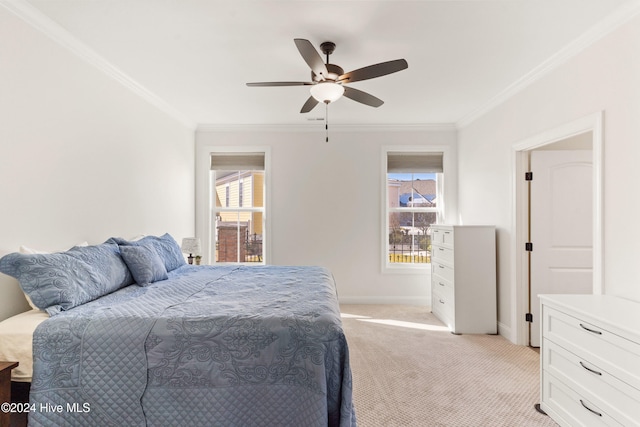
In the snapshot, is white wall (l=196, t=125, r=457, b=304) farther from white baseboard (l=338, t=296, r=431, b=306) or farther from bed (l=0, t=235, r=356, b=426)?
bed (l=0, t=235, r=356, b=426)

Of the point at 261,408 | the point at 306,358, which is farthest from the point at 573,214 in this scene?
the point at 261,408

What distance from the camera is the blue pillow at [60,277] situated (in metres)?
1.80

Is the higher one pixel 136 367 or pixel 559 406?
pixel 136 367

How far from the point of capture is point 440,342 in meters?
3.43

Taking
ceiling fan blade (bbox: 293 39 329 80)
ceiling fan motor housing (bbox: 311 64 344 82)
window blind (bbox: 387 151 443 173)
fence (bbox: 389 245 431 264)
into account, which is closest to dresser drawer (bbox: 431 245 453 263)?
fence (bbox: 389 245 431 264)

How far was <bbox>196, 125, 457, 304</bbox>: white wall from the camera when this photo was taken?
4.89 meters

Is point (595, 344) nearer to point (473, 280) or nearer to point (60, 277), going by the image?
point (473, 280)

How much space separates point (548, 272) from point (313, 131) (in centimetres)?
339

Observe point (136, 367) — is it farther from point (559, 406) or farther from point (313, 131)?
point (313, 131)

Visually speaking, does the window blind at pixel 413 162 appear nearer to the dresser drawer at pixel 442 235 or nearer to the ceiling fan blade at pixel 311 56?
the dresser drawer at pixel 442 235

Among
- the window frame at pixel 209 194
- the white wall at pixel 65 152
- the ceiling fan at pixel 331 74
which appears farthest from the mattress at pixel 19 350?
the window frame at pixel 209 194

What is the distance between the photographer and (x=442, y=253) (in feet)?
13.7

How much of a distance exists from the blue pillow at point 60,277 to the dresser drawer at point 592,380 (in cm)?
291

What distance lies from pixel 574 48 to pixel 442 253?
96.6 inches
